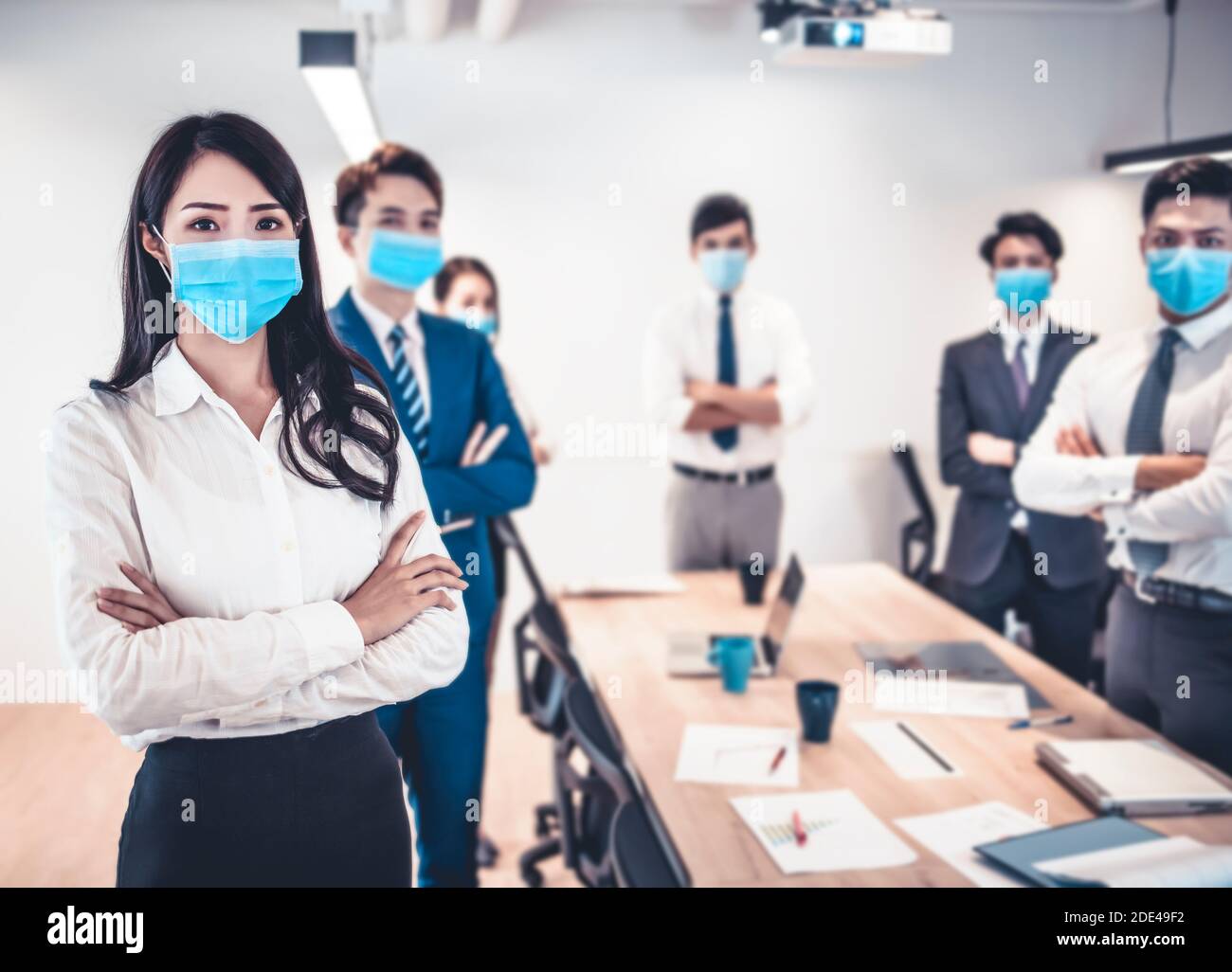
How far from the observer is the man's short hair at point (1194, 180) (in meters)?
1.49

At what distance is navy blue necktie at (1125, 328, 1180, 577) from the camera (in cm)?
163

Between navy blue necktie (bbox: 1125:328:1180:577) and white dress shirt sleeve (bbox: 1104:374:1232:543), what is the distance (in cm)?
5

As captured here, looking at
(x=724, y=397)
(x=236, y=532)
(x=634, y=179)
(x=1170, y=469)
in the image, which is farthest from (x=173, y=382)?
(x=634, y=179)

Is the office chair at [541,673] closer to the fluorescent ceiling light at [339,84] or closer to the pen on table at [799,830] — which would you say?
the pen on table at [799,830]

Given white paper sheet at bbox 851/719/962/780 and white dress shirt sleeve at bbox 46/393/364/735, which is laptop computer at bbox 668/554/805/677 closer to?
white paper sheet at bbox 851/719/962/780

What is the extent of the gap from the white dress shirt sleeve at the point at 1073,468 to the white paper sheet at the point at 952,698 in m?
0.41

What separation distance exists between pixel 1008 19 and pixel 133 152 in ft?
6.63

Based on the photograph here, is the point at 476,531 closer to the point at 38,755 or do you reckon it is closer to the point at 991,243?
the point at 38,755

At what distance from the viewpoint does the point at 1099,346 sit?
1.93m

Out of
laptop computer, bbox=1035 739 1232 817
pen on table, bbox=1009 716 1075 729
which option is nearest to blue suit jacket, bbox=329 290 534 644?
laptop computer, bbox=1035 739 1232 817

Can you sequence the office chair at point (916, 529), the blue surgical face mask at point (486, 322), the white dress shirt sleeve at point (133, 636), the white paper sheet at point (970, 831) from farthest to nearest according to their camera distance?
the office chair at point (916, 529)
the blue surgical face mask at point (486, 322)
the white paper sheet at point (970, 831)
the white dress shirt sleeve at point (133, 636)

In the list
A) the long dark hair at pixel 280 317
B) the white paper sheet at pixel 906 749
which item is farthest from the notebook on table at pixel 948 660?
the long dark hair at pixel 280 317
